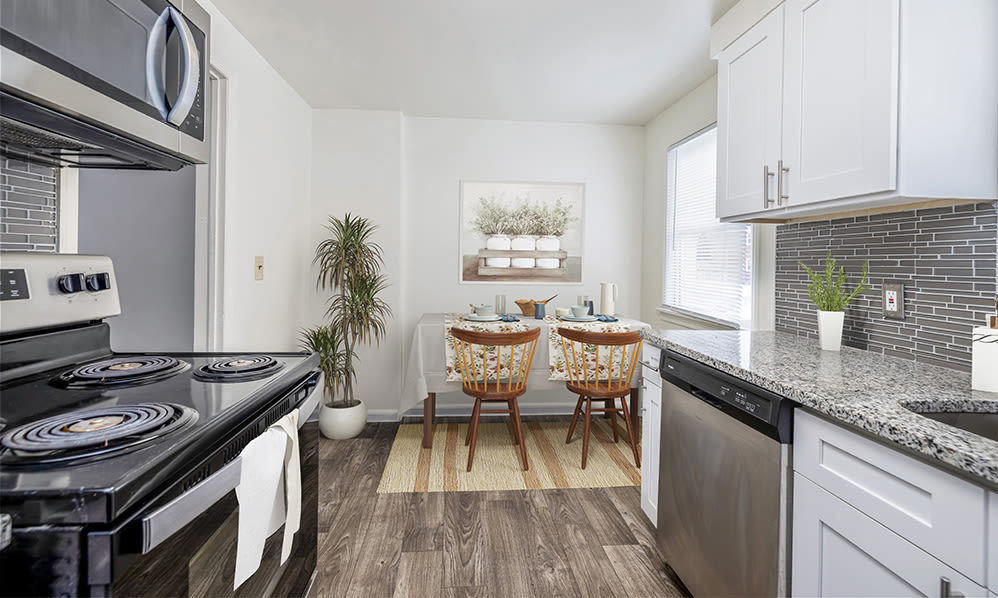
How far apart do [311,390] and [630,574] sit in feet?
4.90

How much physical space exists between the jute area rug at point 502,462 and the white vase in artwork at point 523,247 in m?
1.38

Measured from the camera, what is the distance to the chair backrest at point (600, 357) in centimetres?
310

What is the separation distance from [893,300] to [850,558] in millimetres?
1090

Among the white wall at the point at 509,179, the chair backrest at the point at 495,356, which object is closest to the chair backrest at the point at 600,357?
the chair backrest at the point at 495,356

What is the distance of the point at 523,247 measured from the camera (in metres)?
4.46

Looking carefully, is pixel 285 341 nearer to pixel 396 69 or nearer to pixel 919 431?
pixel 396 69

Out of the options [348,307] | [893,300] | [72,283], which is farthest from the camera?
[348,307]

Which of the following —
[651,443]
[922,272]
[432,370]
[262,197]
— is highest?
[262,197]

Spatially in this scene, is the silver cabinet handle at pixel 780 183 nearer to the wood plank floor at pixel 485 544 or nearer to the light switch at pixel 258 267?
the wood plank floor at pixel 485 544

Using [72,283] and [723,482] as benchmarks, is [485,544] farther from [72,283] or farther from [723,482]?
[72,283]

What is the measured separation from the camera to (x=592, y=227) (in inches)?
179

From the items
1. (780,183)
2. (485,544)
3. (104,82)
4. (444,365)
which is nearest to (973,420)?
(780,183)

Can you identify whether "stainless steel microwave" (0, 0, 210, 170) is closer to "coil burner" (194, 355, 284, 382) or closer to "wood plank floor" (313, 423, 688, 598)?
"coil burner" (194, 355, 284, 382)

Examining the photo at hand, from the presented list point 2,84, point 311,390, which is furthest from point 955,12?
point 2,84
